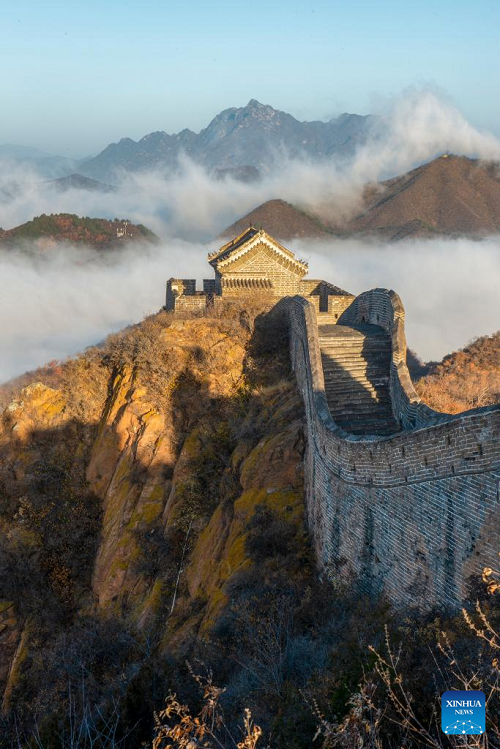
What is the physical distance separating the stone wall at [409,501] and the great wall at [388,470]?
2cm

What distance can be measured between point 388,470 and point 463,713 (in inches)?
193

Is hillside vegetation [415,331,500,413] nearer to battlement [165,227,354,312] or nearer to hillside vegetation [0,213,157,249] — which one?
battlement [165,227,354,312]

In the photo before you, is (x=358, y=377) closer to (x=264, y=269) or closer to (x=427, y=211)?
(x=264, y=269)

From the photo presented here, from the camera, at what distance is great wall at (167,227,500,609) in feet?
25.4

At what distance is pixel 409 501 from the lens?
9.09 m

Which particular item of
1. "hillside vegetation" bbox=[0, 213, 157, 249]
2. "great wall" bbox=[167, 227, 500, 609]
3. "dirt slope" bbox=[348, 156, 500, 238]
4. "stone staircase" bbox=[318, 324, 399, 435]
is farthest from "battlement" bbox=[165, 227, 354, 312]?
"dirt slope" bbox=[348, 156, 500, 238]

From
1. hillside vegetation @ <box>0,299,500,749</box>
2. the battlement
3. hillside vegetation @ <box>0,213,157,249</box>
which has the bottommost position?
hillside vegetation @ <box>0,299,500,749</box>

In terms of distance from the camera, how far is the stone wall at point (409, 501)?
25.0 feet

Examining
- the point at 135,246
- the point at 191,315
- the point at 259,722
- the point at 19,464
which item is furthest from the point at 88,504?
the point at 135,246

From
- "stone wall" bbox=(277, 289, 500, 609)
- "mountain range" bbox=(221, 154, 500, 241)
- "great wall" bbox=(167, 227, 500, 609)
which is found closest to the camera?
"stone wall" bbox=(277, 289, 500, 609)

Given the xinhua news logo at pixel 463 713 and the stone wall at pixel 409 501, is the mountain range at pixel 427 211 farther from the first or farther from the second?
the xinhua news logo at pixel 463 713

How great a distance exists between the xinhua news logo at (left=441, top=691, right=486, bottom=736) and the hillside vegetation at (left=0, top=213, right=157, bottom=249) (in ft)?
394

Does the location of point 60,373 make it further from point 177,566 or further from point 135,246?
point 135,246

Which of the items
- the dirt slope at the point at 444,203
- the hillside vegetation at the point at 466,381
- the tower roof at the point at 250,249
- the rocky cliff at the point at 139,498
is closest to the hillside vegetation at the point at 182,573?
the rocky cliff at the point at 139,498
